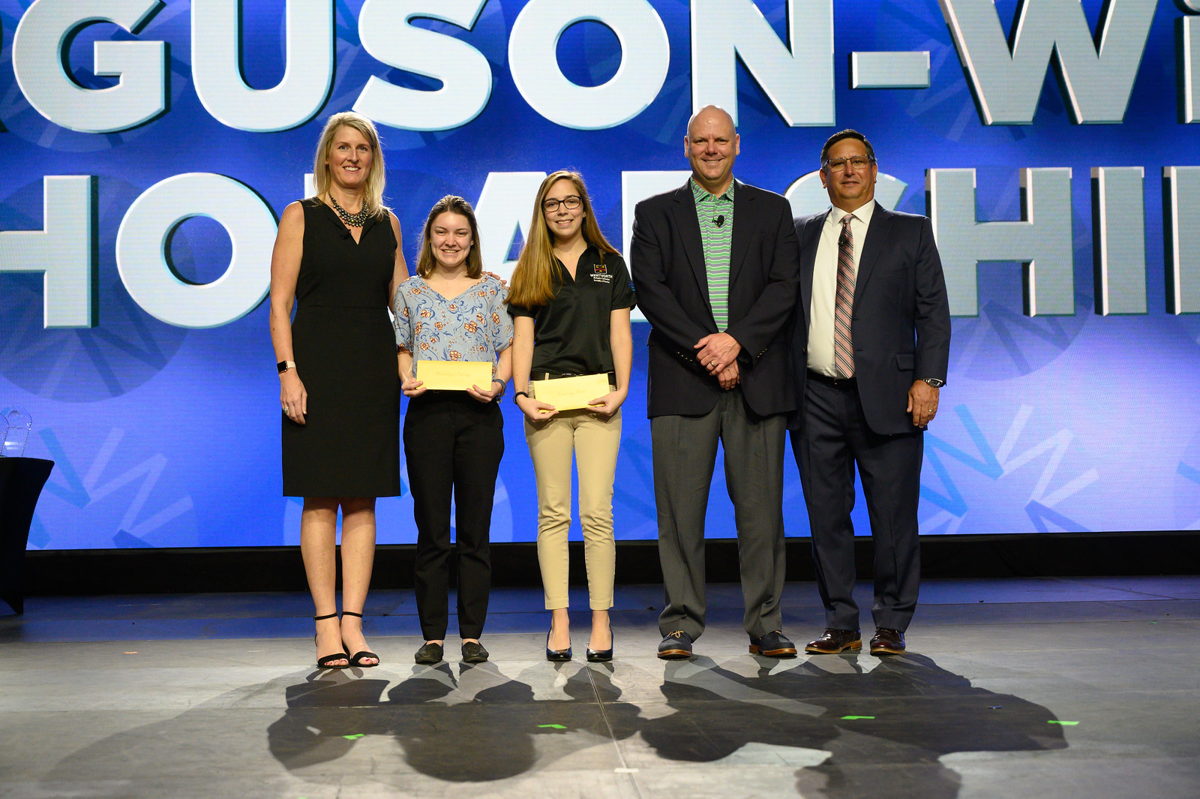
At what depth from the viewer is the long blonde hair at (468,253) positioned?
3.30m

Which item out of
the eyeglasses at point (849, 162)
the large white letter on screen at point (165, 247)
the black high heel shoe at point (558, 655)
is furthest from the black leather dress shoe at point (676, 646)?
the large white letter on screen at point (165, 247)

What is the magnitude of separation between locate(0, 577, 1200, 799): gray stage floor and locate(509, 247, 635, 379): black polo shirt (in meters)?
0.87

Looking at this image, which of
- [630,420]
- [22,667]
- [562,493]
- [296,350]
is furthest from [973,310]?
[22,667]

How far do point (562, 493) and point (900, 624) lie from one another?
106cm

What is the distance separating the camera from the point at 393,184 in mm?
5418

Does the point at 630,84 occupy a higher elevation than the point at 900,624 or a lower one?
higher

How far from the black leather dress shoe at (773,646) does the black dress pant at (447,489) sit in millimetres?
805

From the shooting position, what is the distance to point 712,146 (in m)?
3.31

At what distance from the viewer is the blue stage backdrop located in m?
5.32

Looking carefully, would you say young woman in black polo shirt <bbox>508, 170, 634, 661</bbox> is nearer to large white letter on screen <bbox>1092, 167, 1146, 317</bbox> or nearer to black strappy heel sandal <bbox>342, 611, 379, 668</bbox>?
black strappy heel sandal <bbox>342, 611, 379, 668</bbox>

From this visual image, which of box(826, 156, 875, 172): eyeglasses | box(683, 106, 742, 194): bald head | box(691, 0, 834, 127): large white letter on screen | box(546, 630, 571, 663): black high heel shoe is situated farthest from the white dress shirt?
box(691, 0, 834, 127): large white letter on screen

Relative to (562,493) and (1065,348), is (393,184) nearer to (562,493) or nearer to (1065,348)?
(562,493)

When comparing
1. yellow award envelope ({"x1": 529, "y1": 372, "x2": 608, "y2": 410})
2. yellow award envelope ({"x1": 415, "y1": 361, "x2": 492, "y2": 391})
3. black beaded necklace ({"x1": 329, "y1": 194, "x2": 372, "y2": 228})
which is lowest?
yellow award envelope ({"x1": 529, "y1": 372, "x2": 608, "y2": 410})

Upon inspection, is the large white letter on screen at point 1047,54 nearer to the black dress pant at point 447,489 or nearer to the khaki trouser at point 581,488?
the khaki trouser at point 581,488
